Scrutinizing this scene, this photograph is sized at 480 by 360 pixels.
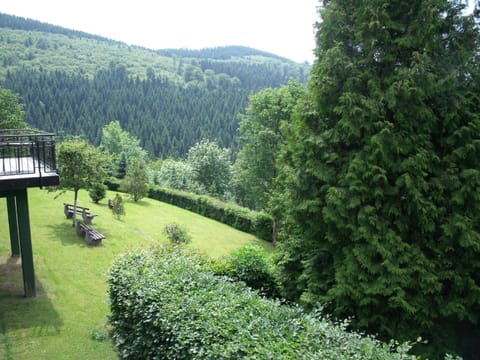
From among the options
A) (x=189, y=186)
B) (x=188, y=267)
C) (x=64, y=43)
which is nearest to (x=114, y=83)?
(x=64, y=43)

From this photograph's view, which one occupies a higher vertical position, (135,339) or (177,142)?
(135,339)

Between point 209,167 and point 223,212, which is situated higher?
point 223,212

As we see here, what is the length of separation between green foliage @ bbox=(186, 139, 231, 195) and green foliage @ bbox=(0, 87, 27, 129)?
20.7 metres

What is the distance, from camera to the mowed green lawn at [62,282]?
8.37 metres

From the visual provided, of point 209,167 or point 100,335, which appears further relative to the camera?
point 209,167

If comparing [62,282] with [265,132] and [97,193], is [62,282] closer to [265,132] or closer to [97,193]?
[97,193]

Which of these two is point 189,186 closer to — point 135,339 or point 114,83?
point 135,339

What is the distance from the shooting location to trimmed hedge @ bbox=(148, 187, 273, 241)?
26.2m

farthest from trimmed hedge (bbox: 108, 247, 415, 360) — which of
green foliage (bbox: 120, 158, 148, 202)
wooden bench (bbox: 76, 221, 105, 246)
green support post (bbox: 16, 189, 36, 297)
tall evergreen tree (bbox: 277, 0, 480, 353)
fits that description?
green foliage (bbox: 120, 158, 148, 202)

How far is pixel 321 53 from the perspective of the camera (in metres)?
8.37

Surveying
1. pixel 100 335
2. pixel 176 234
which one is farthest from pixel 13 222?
pixel 176 234

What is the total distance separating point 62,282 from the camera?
11859mm

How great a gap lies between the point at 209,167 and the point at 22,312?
4037cm

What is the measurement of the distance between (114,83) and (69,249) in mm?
120627
